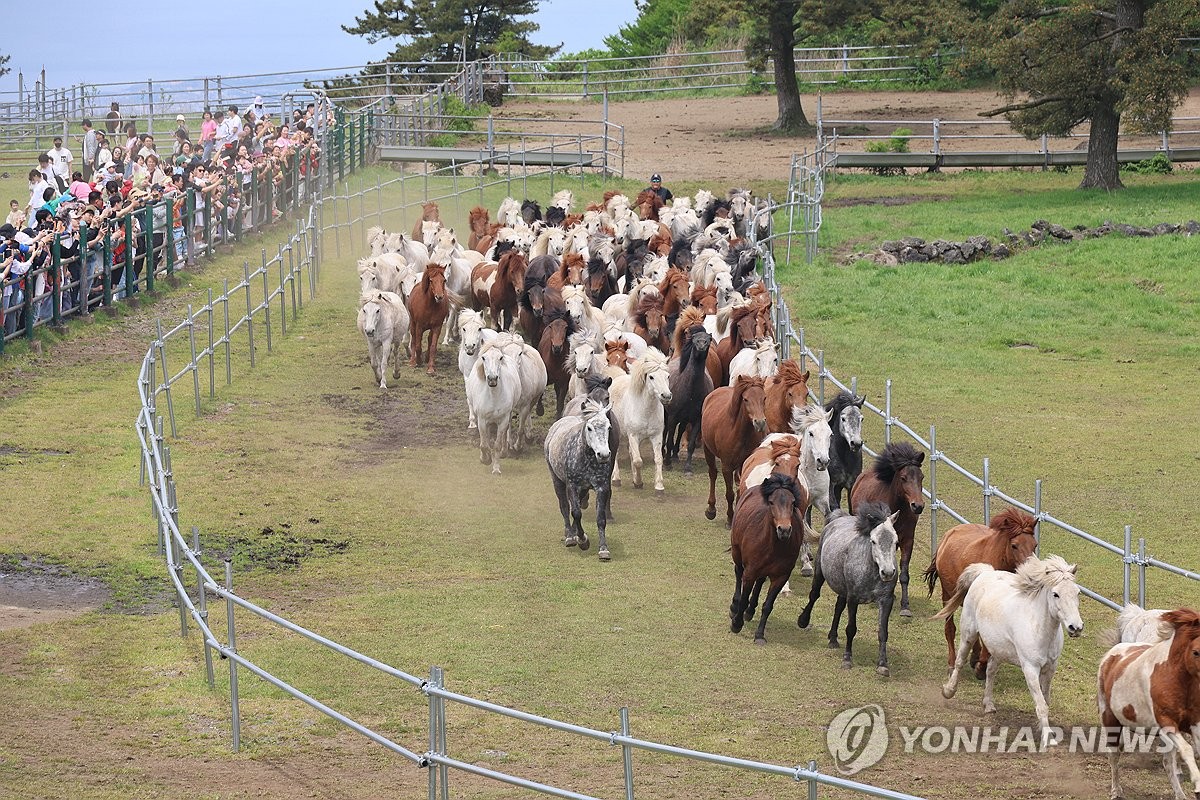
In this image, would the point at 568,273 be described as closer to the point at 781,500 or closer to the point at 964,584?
the point at 781,500

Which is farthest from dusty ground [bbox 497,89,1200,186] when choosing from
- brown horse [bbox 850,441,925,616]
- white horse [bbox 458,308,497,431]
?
brown horse [bbox 850,441,925,616]

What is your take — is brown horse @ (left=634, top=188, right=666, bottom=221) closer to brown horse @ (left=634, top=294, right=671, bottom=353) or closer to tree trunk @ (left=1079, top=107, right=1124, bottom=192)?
brown horse @ (left=634, top=294, right=671, bottom=353)

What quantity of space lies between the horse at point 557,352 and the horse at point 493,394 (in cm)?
158

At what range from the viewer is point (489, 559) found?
47.9 feet

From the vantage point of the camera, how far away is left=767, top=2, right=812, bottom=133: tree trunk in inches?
1659

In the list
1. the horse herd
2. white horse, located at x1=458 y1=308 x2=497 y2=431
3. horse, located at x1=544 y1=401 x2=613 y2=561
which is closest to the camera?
the horse herd

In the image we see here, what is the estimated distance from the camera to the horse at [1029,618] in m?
9.96

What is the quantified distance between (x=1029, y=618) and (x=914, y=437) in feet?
17.5

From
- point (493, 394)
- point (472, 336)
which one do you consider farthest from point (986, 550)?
point (472, 336)

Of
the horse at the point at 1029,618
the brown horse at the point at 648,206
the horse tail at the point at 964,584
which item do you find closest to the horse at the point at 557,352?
the horse tail at the point at 964,584

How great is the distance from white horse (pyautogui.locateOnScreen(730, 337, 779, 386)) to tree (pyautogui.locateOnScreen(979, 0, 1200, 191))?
58.5ft

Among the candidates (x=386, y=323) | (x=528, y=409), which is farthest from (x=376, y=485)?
(x=386, y=323)

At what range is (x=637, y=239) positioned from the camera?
84.1ft

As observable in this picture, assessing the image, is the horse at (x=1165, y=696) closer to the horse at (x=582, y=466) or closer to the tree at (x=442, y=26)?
the horse at (x=582, y=466)
